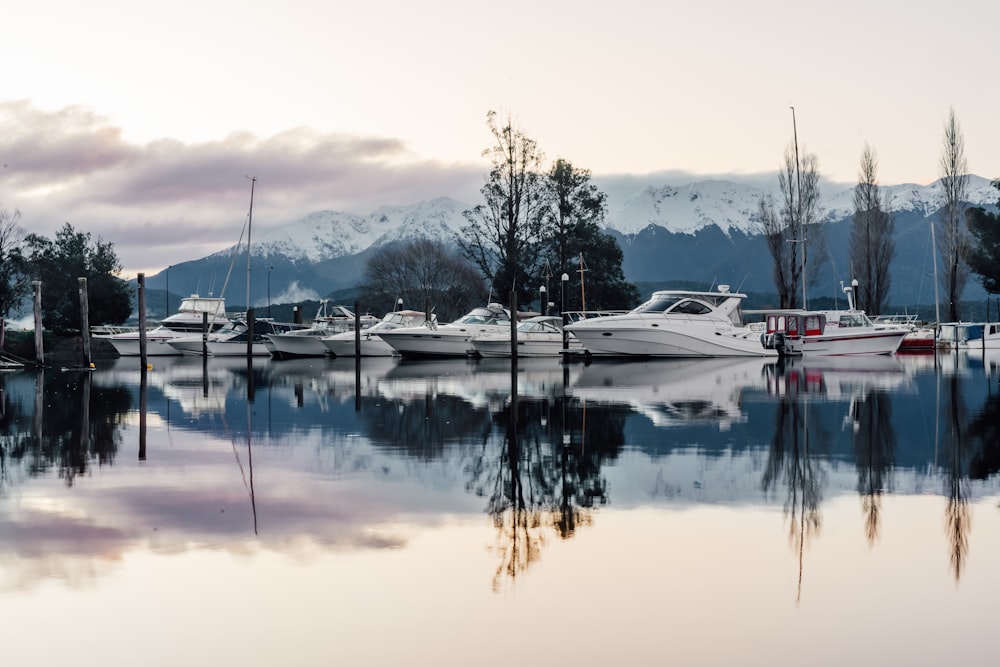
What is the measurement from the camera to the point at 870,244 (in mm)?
72188

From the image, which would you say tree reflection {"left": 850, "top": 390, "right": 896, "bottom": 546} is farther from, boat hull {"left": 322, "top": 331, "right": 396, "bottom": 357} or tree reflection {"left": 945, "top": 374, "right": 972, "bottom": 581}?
boat hull {"left": 322, "top": 331, "right": 396, "bottom": 357}

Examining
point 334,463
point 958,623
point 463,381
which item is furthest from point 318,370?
point 958,623

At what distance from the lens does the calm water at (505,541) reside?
5.84 metres

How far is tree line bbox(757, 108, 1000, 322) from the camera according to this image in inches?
2571

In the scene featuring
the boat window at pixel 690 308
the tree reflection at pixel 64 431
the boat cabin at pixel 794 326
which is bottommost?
the tree reflection at pixel 64 431

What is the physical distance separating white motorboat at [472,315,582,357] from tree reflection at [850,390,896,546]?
26.0 metres

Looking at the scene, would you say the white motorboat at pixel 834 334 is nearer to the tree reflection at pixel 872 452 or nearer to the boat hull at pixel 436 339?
the boat hull at pixel 436 339

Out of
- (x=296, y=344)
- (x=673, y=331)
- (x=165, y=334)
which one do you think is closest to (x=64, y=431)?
(x=673, y=331)

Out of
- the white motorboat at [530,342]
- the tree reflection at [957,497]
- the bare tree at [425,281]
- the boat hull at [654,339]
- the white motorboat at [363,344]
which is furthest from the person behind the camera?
the bare tree at [425,281]

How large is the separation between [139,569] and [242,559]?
2.24ft

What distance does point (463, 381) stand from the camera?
29719 millimetres

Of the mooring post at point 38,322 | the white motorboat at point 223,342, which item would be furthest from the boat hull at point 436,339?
the mooring post at point 38,322

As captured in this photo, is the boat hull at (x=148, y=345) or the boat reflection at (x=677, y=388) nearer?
the boat reflection at (x=677, y=388)

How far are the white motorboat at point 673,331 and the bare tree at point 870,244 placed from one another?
29664 mm
